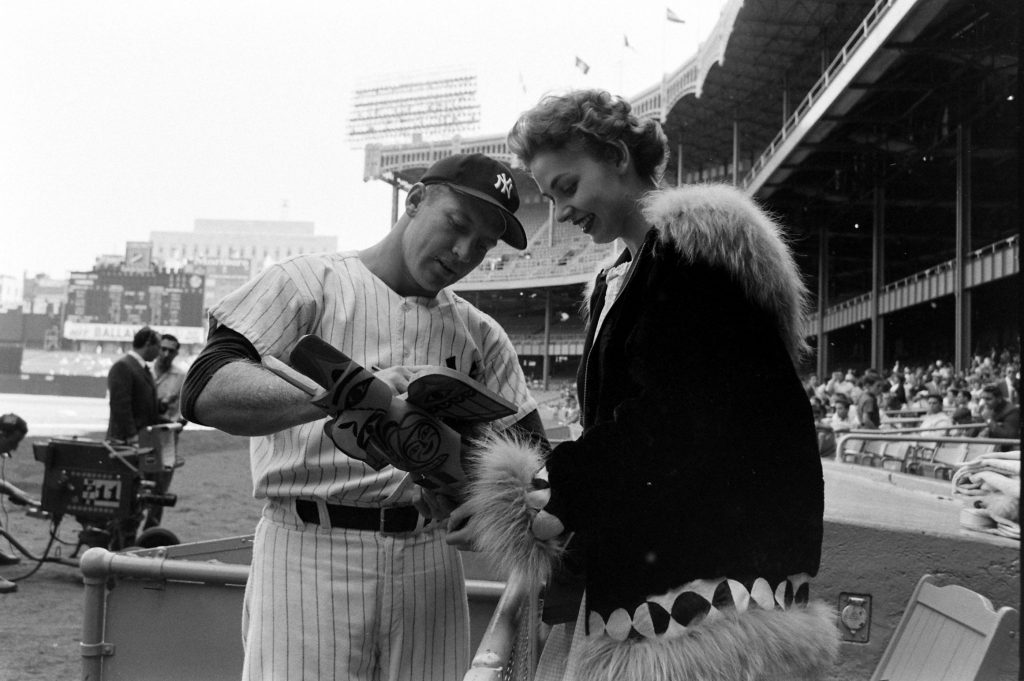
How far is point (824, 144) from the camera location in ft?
62.1

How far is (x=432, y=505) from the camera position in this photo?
1.48m

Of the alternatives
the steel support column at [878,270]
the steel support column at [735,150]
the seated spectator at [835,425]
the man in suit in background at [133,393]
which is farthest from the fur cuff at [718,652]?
the steel support column at [735,150]

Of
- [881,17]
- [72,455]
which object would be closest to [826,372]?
[881,17]

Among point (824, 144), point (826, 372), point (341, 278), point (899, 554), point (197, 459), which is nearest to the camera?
point (341, 278)

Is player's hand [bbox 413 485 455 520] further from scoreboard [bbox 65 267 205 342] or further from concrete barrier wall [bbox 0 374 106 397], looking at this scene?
scoreboard [bbox 65 267 205 342]

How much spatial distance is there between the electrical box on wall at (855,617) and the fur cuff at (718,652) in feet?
5.43

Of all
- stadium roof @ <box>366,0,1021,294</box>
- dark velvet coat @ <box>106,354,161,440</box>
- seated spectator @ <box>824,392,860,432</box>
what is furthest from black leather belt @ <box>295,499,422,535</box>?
stadium roof @ <box>366,0,1021,294</box>

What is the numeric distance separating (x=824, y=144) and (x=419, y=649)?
19.4 m

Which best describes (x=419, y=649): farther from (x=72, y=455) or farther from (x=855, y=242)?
(x=855, y=242)

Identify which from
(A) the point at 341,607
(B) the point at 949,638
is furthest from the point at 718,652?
(B) the point at 949,638

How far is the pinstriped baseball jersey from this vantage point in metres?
1.53

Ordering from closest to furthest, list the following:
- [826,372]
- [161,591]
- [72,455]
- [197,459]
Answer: [161,591] → [72,455] → [197,459] → [826,372]

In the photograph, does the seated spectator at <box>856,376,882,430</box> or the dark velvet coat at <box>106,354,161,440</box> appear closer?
the dark velvet coat at <box>106,354,161,440</box>

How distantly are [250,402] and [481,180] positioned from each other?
620 millimetres
